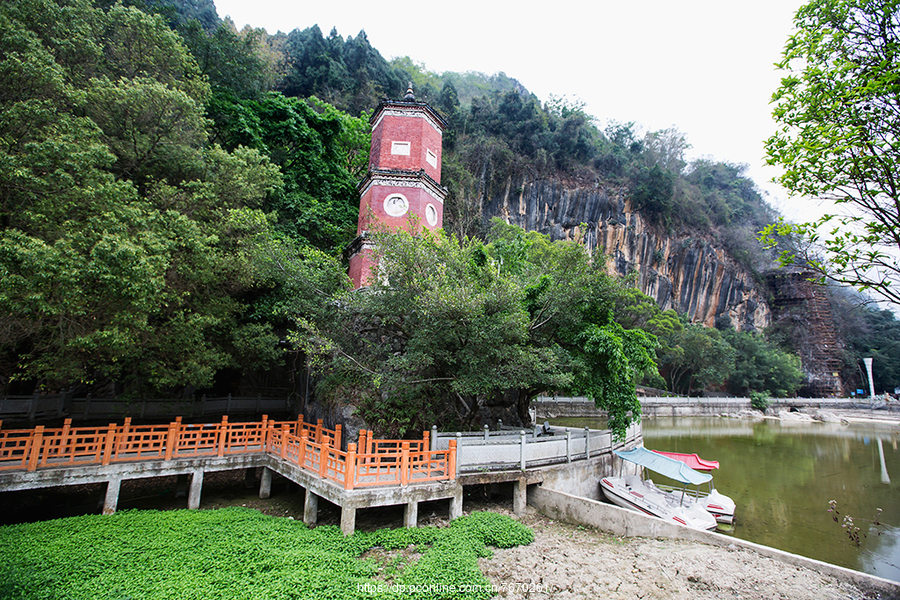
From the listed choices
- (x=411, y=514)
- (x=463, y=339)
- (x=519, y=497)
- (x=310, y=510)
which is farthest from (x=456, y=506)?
(x=463, y=339)

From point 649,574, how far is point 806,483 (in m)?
13.5

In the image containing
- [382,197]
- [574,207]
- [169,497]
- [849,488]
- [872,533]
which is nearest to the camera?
[169,497]

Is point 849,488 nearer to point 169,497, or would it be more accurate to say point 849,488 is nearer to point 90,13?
point 169,497

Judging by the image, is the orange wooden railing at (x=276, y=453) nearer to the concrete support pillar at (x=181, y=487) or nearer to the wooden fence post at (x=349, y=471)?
the wooden fence post at (x=349, y=471)

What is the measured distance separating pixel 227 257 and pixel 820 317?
63.8m

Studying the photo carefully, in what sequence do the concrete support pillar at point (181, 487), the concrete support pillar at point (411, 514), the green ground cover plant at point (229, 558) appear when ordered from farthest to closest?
1. the concrete support pillar at point (181, 487)
2. the concrete support pillar at point (411, 514)
3. the green ground cover plant at point (229, 558)

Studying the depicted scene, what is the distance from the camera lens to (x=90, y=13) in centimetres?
1130

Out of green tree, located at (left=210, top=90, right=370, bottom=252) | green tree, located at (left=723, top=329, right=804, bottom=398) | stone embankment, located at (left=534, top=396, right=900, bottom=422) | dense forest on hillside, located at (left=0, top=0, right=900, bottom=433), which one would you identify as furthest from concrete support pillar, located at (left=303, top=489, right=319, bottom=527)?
green tree, located at (left=723, top=329, right=804, bottom=398)

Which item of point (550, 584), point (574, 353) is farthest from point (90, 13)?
point (550, 584)

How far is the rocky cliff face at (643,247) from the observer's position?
38281 mm

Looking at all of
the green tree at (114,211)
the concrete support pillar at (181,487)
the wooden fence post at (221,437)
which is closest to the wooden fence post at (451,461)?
the wooden fence post at (221,437)

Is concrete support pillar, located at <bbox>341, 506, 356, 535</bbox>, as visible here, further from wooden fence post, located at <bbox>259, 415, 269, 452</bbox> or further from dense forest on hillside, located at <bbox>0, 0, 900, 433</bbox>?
wooden fence post, located at <bbox>259, 415, 269, 452</bbox>

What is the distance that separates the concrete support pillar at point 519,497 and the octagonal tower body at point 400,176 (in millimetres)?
7575

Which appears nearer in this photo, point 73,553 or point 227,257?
point 73,553
